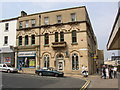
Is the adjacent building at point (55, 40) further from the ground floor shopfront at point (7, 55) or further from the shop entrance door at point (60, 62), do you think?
the ground floor shopfront at point (7, 55)

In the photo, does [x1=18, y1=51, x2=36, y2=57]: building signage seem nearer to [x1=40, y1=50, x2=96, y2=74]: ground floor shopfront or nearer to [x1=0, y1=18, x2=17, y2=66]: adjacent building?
[x1=40, y1=50, x2=96, y2=74]: ground floor shopfront

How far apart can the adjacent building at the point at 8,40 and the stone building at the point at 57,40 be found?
49.8 inches

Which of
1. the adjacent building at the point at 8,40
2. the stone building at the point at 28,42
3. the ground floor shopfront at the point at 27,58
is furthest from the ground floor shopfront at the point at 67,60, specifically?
the adjacent building at the point at 8,40

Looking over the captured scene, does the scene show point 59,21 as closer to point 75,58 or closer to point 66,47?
point 66,47

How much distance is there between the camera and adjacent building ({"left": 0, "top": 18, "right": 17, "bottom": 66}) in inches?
1224

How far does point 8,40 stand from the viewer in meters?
31.5

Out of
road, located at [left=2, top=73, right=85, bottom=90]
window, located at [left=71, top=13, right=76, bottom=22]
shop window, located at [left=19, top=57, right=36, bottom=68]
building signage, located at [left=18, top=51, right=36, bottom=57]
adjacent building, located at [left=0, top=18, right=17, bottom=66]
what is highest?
window, located at [left=71, top=13, right=76, bottom=22]

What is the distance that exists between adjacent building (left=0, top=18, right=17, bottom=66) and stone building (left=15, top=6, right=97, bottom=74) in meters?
1.26

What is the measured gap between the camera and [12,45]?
3094 centimetres

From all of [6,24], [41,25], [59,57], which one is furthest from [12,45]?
[59,57]

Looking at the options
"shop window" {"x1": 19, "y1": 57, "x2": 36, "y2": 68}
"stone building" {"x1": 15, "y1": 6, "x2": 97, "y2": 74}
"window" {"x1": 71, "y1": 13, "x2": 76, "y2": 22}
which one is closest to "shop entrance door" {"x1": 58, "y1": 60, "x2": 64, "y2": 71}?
"stone building" {"x1": 15, "y1": 6, "x2": 97, "y2": 74}

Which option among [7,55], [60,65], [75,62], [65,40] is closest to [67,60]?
[75,62]

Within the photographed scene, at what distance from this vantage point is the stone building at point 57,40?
25.9 metres

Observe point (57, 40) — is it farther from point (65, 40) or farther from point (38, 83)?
point (38, 83)
